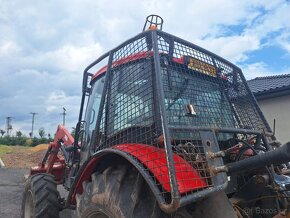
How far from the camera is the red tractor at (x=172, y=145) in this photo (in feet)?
8.26

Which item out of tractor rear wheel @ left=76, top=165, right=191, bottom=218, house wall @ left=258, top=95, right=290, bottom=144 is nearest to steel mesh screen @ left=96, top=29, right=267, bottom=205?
tractor rear wheel @ left=76, top=165, right=191, bottom=218

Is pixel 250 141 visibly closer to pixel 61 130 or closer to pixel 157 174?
pixel 157 174

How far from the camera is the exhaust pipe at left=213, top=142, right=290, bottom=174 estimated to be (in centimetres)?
233

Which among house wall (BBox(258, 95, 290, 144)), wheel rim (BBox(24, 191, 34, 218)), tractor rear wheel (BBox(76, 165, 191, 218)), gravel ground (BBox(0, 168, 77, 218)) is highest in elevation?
house wall (BBox(258, 95, 290, 144))

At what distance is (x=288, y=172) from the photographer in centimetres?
352

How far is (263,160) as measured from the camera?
246cm

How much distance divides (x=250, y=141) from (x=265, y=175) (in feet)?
2.47

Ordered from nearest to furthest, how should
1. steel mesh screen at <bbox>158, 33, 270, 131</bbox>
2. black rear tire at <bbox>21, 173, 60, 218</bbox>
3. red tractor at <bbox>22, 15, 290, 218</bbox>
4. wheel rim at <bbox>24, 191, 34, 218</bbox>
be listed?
red tractor at <bbox>22, 15, 290, 218</bbox>, steel mesh screen at <bbox>158, 33, 270, 131</bbox>, black rear tire at <bbox>21, 173, 60, 218</bbox>, wheel rim at <bbox>24, 191, 34, 218</bbox>

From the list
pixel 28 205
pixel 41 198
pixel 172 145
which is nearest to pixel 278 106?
pixel 28 205

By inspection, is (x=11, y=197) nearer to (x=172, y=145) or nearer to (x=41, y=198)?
(x=41, y=198)

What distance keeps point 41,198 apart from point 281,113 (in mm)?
10244

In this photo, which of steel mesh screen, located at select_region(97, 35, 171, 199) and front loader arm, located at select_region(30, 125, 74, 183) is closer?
steel mesh screen, located at select_region(97, 35, 171, 199)

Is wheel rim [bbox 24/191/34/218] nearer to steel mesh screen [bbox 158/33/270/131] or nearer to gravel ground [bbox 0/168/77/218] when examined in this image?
gravel ground [bbox 0/168/77/218]

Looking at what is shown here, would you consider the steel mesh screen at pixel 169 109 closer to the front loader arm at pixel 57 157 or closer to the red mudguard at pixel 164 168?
the red mudguard at pixel 164 168
